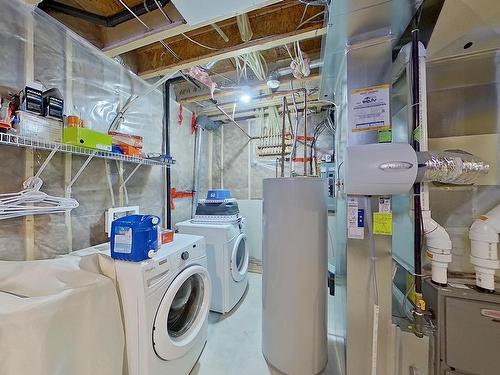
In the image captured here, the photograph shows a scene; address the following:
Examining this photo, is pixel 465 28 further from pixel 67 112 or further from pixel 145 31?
pixel 67 112

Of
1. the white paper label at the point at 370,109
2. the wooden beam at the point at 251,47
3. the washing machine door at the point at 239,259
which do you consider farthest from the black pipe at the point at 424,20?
the washing machine door at the point at 239,259

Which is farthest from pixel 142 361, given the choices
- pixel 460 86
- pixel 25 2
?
pixel 460 86

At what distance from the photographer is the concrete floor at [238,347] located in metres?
1.59

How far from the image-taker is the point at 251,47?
5.30 ft

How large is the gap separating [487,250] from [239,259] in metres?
2.08

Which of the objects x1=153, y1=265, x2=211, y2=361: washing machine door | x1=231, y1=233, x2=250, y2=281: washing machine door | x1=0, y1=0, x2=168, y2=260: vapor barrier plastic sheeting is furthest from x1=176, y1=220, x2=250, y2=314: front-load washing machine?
x1=0, y1=0, x2=168, y2=260: vapor barrier plastic sheeting

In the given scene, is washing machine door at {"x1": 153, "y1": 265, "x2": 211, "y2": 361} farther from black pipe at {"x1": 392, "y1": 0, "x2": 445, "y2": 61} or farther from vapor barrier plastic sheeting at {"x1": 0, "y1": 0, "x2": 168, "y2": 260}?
black pipe at {"x1": 392, "y1": 0, "x2": 445, "y2": 61}

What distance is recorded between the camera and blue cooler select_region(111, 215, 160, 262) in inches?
46.5

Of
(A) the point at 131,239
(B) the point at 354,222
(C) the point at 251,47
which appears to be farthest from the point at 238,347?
(C) the point at 251,47

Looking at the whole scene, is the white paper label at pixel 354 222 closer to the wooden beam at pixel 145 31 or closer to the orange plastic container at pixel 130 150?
the wooden beam at pixel 145 31

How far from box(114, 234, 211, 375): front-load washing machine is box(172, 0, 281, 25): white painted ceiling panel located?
140cm

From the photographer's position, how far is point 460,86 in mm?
1358

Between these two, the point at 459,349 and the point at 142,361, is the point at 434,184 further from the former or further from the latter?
the point at 142,361

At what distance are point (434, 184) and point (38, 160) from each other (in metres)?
2.46
